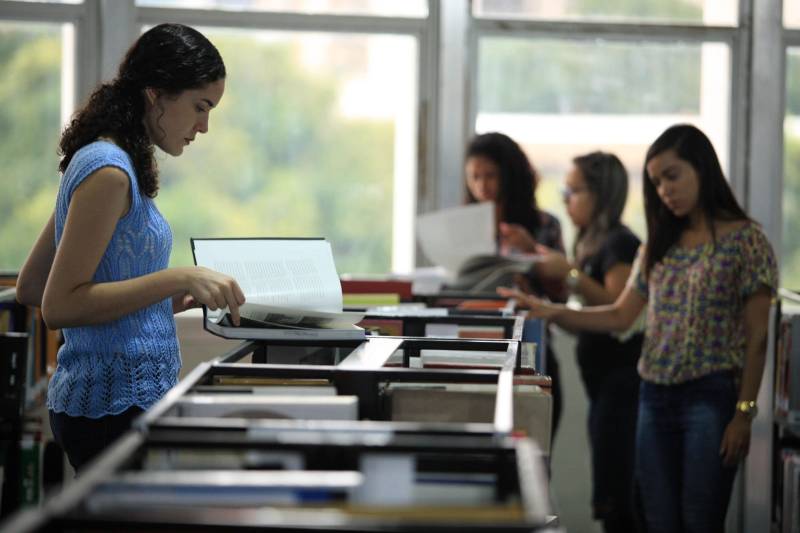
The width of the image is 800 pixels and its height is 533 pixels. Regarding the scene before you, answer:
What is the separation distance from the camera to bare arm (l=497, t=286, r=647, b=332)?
119 inches

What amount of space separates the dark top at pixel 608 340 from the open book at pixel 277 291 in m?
1.74

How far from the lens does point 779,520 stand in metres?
3.23

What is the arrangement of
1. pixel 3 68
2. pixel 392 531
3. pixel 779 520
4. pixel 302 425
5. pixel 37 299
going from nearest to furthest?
pixel 392 531 < pixel 302 425 < pixel 37 299 < pixel 779 520 < pixel 3 68

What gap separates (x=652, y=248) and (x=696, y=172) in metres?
0.24

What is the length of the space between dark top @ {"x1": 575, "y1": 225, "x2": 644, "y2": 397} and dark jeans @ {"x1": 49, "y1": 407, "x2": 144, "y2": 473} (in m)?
2.08

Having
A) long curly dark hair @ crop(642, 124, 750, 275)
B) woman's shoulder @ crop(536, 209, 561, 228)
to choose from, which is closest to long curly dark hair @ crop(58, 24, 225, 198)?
long curly dark hair @ crop(642, 124, 750, 275)

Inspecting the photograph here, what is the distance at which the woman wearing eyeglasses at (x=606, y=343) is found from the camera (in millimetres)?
3467

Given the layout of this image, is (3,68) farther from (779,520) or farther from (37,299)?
(779,520)

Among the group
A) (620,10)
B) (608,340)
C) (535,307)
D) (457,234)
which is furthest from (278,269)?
(620,10)

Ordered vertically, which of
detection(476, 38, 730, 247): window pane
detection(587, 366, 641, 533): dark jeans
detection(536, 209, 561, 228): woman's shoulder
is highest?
detection(476, 38, 730, 247): window pane

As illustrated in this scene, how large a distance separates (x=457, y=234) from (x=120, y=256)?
184 cm

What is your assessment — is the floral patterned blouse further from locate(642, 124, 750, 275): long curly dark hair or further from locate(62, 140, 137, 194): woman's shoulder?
locate(62, 140, 137, 194): woman's shoulder

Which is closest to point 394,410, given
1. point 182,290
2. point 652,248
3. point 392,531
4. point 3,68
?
point 182,290

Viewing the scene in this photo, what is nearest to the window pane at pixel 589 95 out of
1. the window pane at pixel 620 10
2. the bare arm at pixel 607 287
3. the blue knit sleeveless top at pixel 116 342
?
the window pane at pixel 620 10
